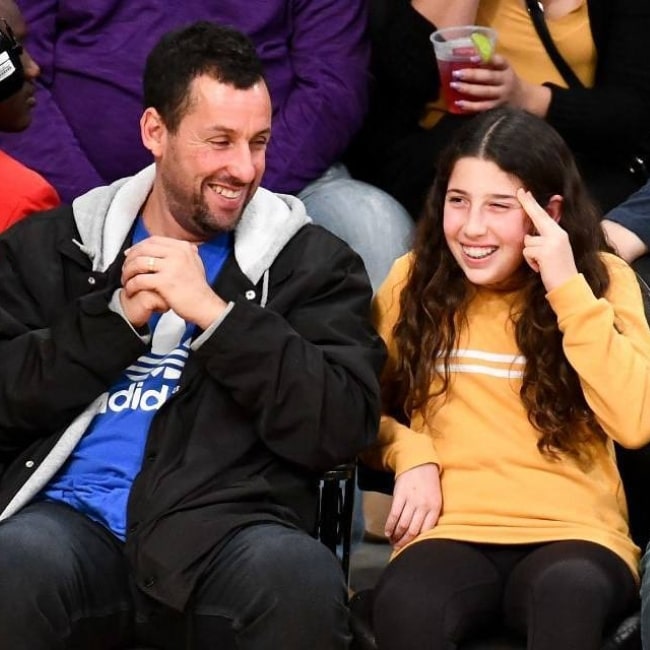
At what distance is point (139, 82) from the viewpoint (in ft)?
11.7

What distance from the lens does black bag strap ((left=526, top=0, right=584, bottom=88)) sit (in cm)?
362

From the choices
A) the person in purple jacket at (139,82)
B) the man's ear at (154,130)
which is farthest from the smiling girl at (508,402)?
the person in purple jacket at (139,82)

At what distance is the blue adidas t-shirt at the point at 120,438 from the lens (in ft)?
9.05

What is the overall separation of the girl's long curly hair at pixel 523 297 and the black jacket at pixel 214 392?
0.12 m

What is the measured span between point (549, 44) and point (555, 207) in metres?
0.87

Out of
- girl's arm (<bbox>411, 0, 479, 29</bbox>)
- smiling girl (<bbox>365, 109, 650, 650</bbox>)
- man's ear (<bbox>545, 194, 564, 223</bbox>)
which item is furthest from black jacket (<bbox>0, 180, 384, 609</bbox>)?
girl's arm (<bbox>411, 0, 479, 29</bbox>)

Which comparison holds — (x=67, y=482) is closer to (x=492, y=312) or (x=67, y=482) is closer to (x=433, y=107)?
(x=492, y=312)

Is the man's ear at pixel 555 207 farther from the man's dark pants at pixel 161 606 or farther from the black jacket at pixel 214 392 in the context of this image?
the man's dark pants at pixel 161 606

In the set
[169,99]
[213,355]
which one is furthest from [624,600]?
[169,99]

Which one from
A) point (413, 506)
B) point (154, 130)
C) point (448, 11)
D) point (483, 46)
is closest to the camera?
point (413, 506)

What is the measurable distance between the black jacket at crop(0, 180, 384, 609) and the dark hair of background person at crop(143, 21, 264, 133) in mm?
323

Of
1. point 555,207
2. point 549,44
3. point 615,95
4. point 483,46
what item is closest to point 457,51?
point 483,46

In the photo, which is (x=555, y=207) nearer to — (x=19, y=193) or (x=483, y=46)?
(x=483, y=46)

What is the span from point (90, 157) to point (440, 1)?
0.90 metres
